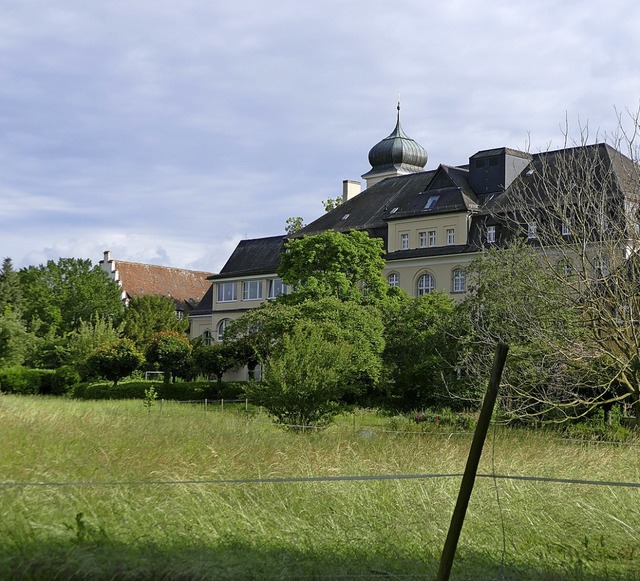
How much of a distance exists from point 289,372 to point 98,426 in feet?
50.0

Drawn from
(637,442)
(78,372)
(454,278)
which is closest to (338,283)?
(454,278)

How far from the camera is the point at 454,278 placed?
62.8 m

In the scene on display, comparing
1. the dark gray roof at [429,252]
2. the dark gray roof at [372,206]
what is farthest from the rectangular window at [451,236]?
the dark gray roof at [372,206]

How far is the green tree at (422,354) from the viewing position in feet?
143

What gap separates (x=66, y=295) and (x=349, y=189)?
23.2m

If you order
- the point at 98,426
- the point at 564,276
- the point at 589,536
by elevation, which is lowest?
the point at 589,536

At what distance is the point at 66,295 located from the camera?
8138 cm

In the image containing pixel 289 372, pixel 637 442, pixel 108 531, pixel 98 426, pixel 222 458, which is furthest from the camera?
pixel 289 372

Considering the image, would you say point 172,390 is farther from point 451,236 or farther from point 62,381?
point 451,236

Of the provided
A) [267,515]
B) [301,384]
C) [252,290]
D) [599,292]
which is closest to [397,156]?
[252,290]

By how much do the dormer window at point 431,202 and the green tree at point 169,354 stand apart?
55.4 ft

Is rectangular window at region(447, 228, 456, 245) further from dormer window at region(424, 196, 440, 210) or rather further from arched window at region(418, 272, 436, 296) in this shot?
arched window at region(418, 272, 436, 296)

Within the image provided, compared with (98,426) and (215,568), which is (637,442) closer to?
(98,426)

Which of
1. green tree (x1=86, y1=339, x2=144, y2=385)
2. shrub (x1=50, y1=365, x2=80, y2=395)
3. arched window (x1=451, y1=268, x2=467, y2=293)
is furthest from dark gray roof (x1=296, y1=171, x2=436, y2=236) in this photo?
shrub (x1=50, y1=365, x2=80, y2=395)
